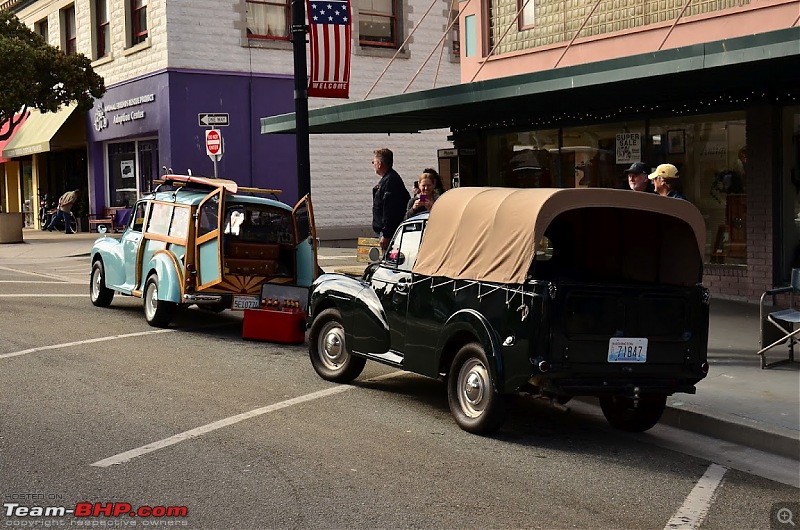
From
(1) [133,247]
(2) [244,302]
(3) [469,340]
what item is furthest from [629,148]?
(3) [469,340]

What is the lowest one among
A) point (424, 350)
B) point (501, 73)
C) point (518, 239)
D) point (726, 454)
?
point (726, 454)

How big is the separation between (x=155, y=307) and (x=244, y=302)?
1.35 m

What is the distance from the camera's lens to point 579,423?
8.77 meters

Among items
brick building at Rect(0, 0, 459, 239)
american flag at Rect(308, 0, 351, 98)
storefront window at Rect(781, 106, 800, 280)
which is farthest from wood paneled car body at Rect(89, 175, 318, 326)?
brick building at Rect(0, 0, 459, 239)

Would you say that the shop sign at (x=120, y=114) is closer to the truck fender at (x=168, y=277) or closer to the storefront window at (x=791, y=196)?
the truck fender at (x=168, y=277)

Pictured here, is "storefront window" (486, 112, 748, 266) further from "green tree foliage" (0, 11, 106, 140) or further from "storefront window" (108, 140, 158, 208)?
"green tree foliage" (0, 11, 106, 140)

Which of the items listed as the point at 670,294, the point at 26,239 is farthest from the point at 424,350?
the point at 26,239

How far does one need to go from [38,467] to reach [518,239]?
366 centimetres

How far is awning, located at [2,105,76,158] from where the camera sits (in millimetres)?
33938

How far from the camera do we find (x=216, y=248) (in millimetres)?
12820

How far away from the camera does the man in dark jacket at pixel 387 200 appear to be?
1281 cm

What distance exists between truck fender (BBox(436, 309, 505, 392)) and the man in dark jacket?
4410 millimetres

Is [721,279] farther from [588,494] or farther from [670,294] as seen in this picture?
[588,494]

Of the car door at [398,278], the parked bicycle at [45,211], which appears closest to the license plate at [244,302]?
the car door at [398,278]
